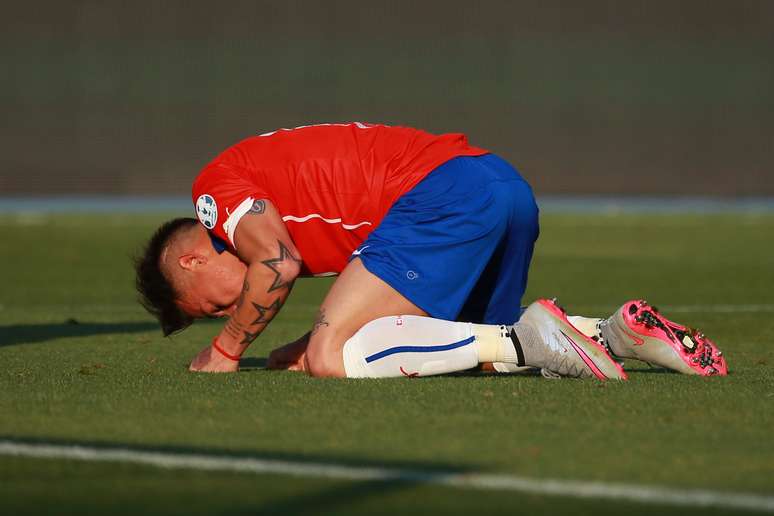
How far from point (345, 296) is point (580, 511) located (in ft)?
7.71

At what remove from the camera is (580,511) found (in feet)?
9.70

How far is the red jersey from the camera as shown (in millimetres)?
5355

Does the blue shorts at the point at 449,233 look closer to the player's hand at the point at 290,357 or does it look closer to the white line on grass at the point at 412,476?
the player's hand at the point at 290,357

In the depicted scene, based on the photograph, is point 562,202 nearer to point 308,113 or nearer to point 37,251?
point 308,113

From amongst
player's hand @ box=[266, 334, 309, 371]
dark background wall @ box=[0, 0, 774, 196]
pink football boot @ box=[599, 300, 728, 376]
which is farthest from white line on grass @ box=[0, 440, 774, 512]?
dark background wall @ box=[0, 0, 774, 196]

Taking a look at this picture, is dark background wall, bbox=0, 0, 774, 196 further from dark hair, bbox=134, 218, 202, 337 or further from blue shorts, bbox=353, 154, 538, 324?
blue shorts, bbox=353, 154, 538, 324

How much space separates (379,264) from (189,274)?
828 mm

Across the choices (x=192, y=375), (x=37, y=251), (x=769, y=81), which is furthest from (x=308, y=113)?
(x=192, y=375)

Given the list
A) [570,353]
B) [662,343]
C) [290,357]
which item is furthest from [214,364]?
[662,343]

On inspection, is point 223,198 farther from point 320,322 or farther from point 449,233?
point 449,233

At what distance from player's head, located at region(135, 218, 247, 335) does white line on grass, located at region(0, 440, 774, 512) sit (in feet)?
5.58

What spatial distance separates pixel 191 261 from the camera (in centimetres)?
546

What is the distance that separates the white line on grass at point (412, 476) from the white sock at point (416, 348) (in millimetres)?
1564

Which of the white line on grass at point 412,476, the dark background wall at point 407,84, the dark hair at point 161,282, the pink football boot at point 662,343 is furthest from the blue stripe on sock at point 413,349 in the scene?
the dark background wall at point 407,84
